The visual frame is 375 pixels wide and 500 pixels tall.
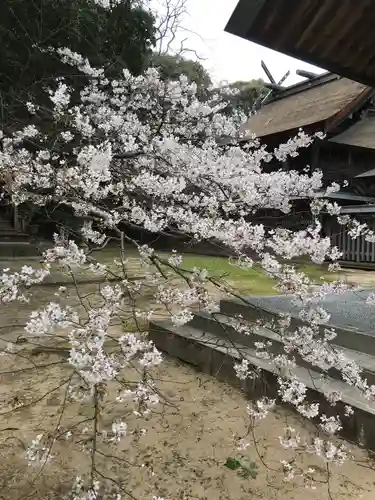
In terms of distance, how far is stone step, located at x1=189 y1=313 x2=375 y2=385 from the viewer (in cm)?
309

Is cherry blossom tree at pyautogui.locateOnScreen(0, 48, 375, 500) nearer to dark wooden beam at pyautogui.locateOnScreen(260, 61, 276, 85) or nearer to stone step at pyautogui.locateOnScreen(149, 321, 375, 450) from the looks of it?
stone step at pyautogui.locateOnScreen(149, 321, 375, 450)

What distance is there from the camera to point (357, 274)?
419 inches

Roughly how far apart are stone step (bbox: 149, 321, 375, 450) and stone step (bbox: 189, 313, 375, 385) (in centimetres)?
5

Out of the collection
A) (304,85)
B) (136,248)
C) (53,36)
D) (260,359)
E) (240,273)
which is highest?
(304,85)

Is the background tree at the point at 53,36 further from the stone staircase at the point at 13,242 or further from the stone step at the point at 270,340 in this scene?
the stone staircase at the point at 13,242

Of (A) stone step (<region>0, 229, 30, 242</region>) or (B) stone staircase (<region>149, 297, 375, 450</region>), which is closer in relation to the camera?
(B) stone staircase (<region>149, 297, 375, 450</region>)

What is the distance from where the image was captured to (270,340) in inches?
149

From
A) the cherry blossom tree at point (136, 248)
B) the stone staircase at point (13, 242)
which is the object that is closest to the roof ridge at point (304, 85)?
the cherry blossom tree at point (136, 248)

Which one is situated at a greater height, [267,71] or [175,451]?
[267,71]

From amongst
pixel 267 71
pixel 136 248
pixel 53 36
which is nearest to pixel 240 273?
pixel 136 248

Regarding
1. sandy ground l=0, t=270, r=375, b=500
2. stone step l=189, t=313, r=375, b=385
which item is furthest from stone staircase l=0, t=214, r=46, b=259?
sandy ground l=0, t=270, r=375, b=500

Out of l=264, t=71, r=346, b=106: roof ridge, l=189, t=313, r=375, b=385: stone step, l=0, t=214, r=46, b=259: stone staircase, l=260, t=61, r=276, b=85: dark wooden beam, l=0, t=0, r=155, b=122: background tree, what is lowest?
l=189, t=313, r=375, b=385: stone step

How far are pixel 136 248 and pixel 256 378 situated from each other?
1933 mm

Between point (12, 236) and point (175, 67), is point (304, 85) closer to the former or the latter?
point (175, 67)
